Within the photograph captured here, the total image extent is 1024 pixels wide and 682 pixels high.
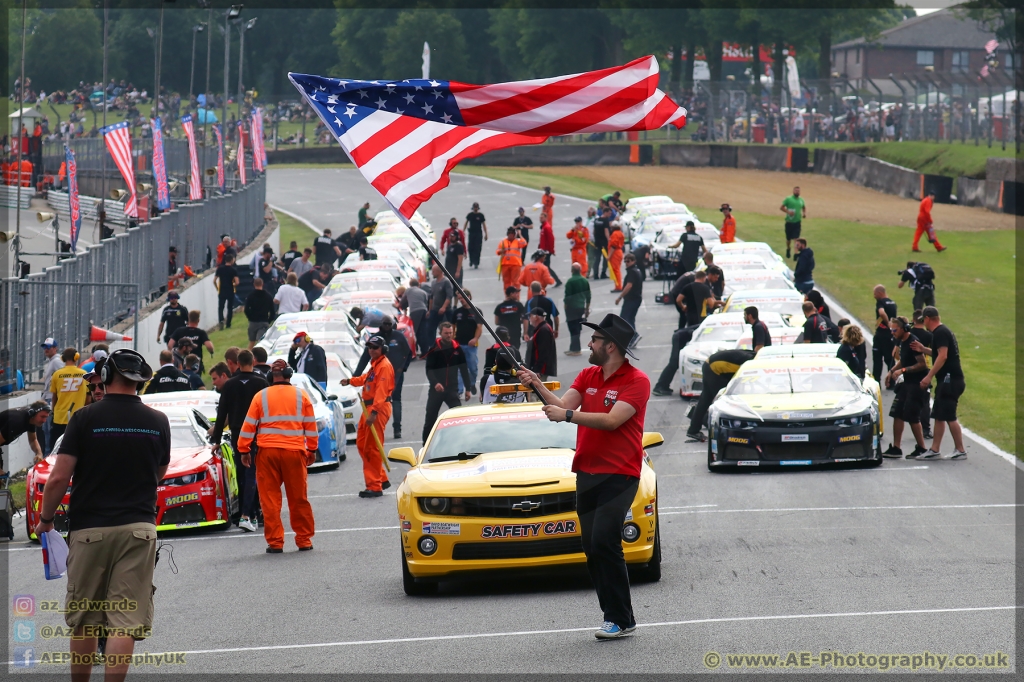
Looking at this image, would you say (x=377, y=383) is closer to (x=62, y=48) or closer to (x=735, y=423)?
(x=735, y=423)

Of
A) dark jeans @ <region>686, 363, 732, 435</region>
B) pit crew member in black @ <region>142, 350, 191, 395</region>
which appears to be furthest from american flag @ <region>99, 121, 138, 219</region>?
dark jeans @ <region>686, 363, 732, 435</region>

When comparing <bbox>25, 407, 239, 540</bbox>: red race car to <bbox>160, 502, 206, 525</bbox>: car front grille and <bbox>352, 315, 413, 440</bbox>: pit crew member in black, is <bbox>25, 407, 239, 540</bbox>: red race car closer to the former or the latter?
<bbox>160, 502, 206, 525</bbox>: car front grille

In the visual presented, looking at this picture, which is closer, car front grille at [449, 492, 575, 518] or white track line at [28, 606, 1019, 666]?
white track line at [28, 606, 1019, 666]

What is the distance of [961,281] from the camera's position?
3747cm

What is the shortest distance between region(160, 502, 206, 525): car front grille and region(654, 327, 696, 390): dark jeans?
33.0ft

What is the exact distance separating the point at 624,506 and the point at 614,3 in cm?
8662

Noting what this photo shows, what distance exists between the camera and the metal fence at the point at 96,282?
21.4m

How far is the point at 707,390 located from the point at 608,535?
10.7 m

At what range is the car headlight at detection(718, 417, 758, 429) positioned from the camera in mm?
16312

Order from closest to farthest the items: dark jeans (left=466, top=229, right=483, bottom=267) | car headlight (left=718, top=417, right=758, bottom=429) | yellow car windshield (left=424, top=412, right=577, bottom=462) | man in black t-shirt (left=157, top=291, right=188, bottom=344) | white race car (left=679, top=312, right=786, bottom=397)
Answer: yellow car windshield (left=424, top=412, right=577, bottom=462) < car headlight (left=718, top=417, right=758, bottom=429) < white race car (left=679, top=312, right=786, bottom=397) < man in black t-shirt (left=157, top=291, right=188, bottom=344) < dark jeans (left=466, top=229, right=483, bottom=267)

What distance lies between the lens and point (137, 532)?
675cm

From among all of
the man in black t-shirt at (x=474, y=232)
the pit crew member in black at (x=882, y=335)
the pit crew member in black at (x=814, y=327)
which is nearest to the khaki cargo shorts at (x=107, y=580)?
the pit crew member in black at (x=814, y=327)

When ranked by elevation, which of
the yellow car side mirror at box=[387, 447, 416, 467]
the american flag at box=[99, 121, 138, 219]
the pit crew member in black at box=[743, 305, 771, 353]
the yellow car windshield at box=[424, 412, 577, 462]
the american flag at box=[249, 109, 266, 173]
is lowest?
the yellow car side mirror at box=[387, 447, 416, 467]

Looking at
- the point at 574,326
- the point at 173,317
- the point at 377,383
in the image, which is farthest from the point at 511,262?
the point at 377,383
